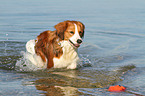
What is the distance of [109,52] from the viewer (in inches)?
398

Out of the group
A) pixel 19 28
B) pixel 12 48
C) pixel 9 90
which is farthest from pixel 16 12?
pixel 9 90

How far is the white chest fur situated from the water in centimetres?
20

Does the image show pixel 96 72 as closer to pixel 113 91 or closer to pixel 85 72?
pixel 85 72

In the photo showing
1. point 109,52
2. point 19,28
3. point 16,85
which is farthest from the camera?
point 19,28

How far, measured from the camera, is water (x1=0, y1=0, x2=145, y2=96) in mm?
6387

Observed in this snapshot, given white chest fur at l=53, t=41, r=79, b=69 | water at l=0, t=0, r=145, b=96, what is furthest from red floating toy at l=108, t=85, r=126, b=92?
white chest fur at l=53, t=41, r=79, b=69

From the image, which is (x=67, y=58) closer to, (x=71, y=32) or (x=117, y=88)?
(x=71, y=32)

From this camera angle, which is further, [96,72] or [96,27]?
[96,27]

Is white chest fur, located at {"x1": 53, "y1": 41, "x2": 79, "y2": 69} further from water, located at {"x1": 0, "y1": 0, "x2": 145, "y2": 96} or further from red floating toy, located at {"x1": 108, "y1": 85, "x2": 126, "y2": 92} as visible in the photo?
red floating toy, located at {"x1": 108, "y1": 85, "x2": 126, "y2": 92}

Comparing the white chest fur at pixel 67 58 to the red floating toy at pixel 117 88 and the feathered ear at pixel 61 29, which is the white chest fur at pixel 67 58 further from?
the red floating toy at pixel 117 88

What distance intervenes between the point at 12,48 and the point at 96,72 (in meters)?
3.88

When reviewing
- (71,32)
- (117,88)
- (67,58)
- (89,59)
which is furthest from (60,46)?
(117,88)

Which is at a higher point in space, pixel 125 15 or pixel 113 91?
pixel 125 15

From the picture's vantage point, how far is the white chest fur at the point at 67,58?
7.61 metres
